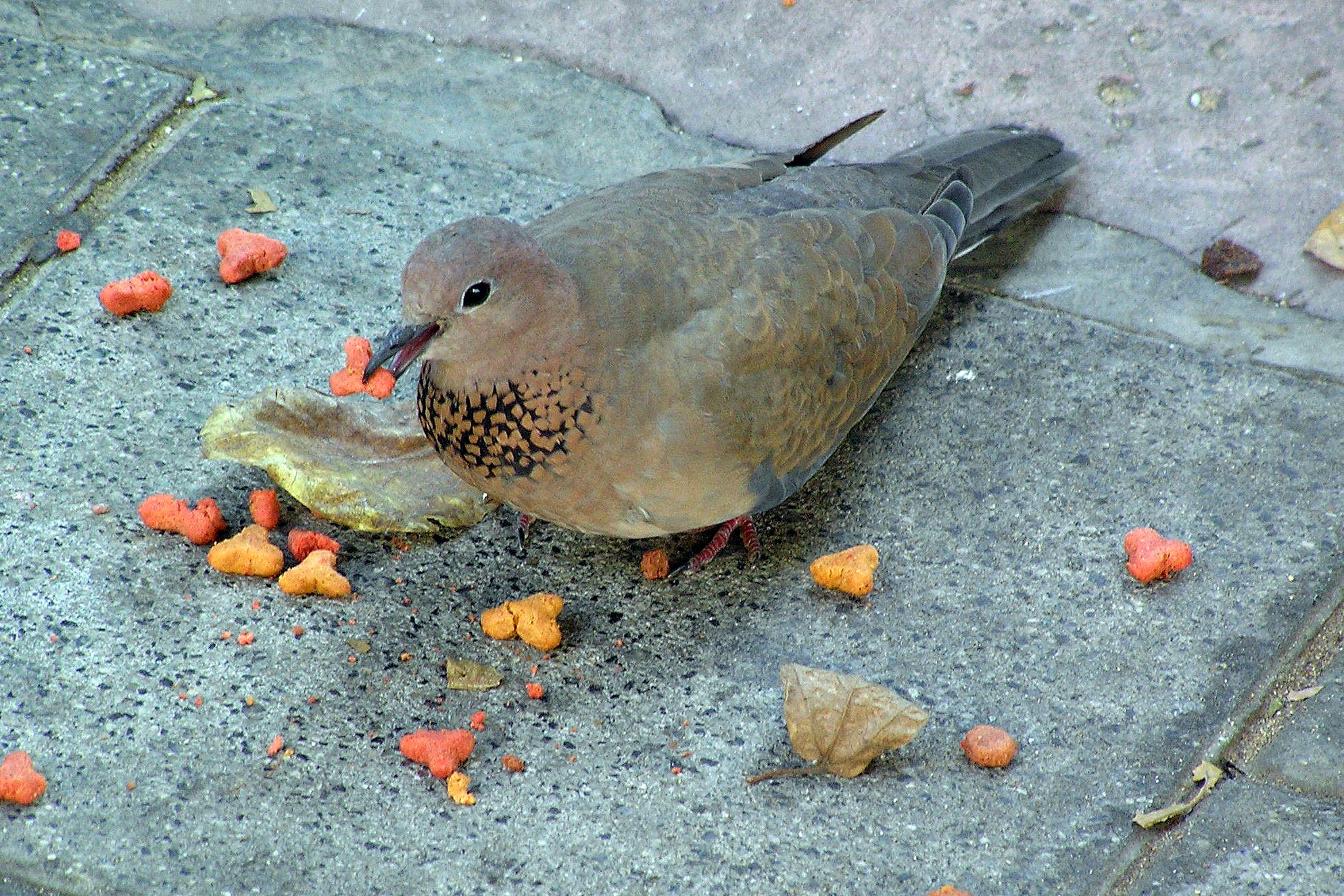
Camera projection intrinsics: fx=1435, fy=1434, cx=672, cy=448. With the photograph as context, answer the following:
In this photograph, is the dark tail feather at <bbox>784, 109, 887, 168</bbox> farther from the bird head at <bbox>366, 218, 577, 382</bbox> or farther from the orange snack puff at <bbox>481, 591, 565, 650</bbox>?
the orange snack puff at <bbox>481, 591, 565, 650</bbox>

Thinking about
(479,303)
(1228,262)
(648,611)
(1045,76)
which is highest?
(479,303)

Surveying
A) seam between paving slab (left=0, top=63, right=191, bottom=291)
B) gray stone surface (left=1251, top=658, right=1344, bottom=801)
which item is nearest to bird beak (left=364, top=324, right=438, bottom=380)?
seam between paving slab (left=0, top=63, right=191, bottom=291)

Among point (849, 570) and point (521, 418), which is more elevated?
point (521, 418)

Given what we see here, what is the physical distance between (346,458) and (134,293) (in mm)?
762

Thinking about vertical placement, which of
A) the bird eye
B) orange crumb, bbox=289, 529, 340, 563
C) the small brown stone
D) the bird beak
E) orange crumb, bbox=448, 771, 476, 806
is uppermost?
the bird eye

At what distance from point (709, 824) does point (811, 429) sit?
0.90 metres

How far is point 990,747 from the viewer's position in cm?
263

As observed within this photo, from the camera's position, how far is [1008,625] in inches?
116

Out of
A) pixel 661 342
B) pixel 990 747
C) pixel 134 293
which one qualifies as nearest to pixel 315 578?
pixel 661 342

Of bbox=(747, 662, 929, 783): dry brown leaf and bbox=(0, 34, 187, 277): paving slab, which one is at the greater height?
bbox=(0, 34, 187, 277): paving slab

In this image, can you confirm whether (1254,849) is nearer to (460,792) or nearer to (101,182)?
(460,792)

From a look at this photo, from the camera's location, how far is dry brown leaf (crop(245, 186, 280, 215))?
3.86 metres

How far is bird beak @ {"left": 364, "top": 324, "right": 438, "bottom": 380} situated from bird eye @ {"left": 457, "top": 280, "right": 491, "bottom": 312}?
63 millimetres

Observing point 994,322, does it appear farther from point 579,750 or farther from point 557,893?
point 557,893
